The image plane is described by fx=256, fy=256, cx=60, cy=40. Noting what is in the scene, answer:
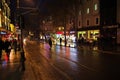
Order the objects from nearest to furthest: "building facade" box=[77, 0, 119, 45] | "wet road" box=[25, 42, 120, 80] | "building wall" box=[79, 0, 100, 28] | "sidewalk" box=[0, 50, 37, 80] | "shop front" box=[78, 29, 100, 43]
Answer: "wet road" box=[25, 42, 120, 80], "sidewalk" box=[0, 50, 37, 80], "building facade" box=[77, 0, 119, 45], "shop front" box=[78, 29, 100, 43], "building wall" box=[79, 0, 100, 28]

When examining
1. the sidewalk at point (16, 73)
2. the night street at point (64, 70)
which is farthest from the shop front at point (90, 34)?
the sidewalk at point (16, 73)

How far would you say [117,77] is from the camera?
12594mm

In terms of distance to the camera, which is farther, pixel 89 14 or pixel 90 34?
pixel 89 14

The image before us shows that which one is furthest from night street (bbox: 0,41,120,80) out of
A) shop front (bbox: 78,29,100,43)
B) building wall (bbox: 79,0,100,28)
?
building wall (bbox: 79,0,100,28)

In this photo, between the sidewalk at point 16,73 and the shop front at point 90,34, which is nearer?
the sidewalk at point 16,73

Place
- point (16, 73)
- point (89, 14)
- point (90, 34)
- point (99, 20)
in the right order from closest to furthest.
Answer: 1. point (16, 73)
2. point (99, 20)
3. point (90, 34)
4. point (89, 14)

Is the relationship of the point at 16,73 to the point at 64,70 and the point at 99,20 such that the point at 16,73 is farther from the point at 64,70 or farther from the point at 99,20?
the point at 99,20

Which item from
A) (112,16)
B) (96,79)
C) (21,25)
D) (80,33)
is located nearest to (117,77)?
(96,79)

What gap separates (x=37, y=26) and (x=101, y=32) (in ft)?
275

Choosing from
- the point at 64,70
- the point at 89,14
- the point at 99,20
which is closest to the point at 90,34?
the point at 89,14

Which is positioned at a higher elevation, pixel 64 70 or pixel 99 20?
pixel 99 20

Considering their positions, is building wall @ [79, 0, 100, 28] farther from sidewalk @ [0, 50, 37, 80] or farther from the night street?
sidewalk @ [0, 50, 37, 80]

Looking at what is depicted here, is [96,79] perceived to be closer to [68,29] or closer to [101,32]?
[101,32]

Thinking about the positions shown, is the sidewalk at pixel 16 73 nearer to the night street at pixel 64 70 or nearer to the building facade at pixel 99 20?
the night street at pixel 64 70
